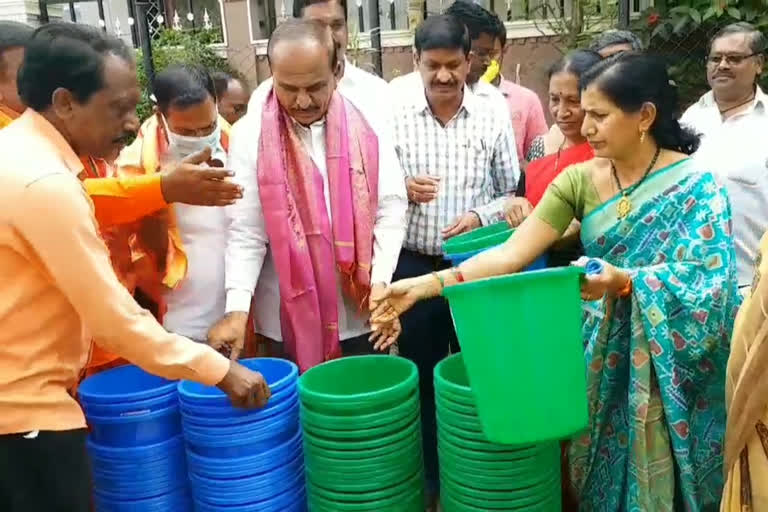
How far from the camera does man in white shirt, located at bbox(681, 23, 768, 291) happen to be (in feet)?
9.27

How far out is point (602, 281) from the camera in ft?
5.56

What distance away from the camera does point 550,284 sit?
1.52 m

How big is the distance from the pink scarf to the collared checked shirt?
419 millimetres

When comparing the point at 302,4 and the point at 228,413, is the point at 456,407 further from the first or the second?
the point at 302,4

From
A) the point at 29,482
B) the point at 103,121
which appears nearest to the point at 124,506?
A: the point at 29,482

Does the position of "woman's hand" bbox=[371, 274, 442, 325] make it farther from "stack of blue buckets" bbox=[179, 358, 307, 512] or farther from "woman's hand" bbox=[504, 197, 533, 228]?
"woman's hand" bbox=[504, 197, 533, 228]

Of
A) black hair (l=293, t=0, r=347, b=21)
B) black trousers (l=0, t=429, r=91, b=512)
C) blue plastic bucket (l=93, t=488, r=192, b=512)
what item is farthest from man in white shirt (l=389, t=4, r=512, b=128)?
black trousers (l=0, t=429, r=91, b=512)

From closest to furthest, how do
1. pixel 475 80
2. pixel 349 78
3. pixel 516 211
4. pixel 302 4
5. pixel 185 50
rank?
pixel 516 211, pixel 349 78, pixel 302 4, pixel 475 80, pixel 185 50

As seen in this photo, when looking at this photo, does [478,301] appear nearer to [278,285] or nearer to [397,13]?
[278,285]

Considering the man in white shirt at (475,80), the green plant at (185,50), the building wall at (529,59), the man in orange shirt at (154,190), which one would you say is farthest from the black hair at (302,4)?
the green plant at (185,50)

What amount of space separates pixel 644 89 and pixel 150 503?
66.0 inches

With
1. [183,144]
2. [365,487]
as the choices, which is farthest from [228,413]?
[183,144]

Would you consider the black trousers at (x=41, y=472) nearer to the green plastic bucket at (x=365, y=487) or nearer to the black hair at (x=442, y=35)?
the green plastic bucket at (x=365, y=487)

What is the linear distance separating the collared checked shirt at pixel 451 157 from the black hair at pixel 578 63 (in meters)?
0.34
